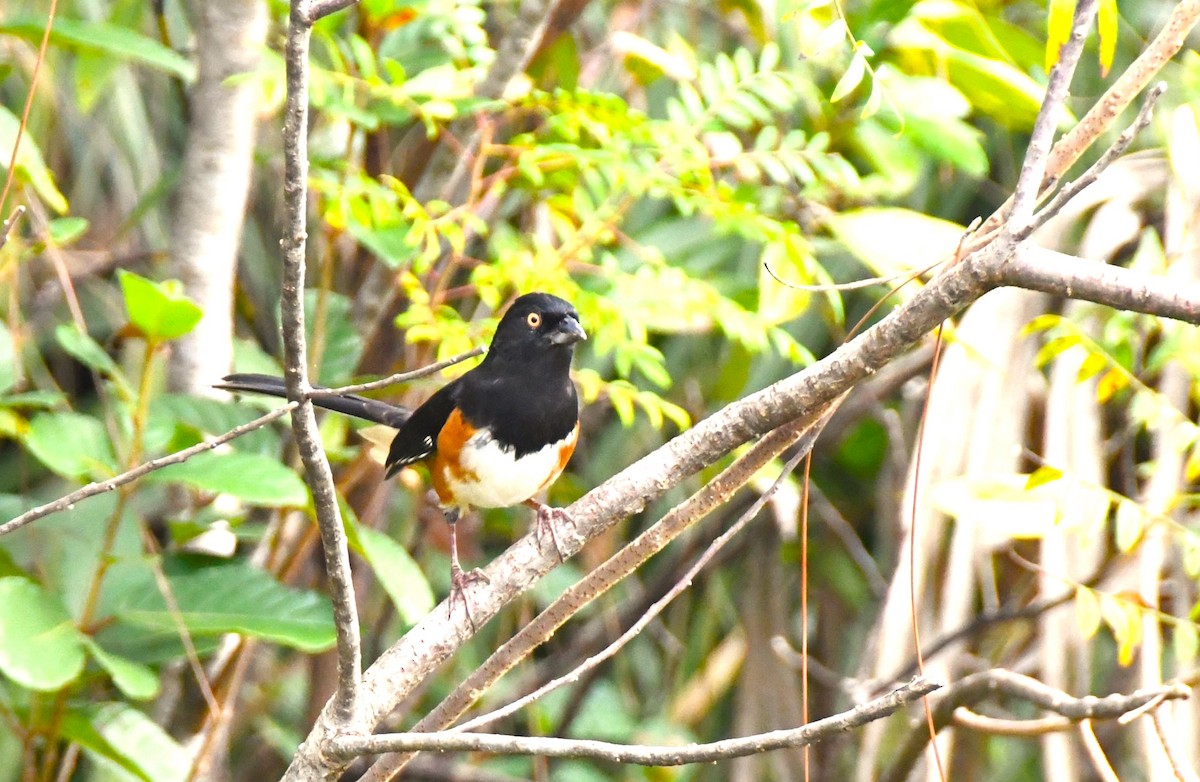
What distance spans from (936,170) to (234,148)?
186 cm

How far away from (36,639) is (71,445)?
33 centimetres

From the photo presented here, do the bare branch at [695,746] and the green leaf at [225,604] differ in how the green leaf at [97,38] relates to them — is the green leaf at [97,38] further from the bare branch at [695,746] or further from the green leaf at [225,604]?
the bare branch at [695,746]

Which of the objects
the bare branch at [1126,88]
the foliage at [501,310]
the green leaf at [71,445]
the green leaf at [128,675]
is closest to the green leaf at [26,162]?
the foliage at [501,310]

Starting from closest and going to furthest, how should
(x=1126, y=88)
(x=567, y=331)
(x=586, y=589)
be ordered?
(x=1126, y=88) → (x=586, y=589) → (x=567, y=331)

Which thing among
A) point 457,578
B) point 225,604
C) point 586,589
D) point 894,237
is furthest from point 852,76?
point 225,604

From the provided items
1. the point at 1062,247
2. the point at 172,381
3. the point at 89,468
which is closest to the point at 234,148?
the point at 172,381

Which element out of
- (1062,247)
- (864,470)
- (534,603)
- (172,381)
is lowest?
(534,603)

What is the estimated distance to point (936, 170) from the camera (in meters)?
3.45

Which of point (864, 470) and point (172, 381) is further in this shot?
point (864, 470)

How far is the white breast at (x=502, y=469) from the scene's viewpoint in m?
2.45

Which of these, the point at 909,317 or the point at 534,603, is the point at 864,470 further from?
the point at 909,317

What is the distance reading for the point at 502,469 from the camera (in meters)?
2.45

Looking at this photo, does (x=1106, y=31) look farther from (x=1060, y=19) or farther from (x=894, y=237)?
(x=894, y=237)

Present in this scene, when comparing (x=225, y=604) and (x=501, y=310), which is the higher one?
(x=501, y=310)
